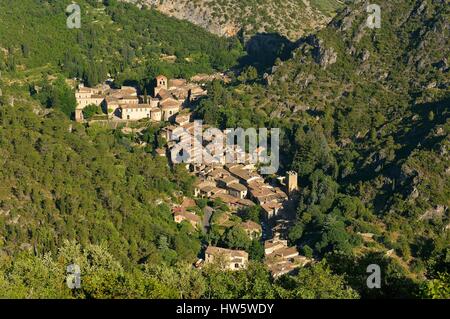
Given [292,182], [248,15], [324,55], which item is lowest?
[292,182]

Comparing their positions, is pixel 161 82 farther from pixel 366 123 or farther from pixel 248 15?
pixel 248 15

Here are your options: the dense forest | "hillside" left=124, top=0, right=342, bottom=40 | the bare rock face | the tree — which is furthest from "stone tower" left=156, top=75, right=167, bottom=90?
the tree

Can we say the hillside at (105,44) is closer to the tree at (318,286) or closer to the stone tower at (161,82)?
the stone tower at (161,82)

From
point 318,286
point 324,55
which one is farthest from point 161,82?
point 318,286

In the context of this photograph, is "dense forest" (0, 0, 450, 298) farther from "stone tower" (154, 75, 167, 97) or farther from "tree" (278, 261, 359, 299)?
"stone tower" (154, 75, 167, 97)

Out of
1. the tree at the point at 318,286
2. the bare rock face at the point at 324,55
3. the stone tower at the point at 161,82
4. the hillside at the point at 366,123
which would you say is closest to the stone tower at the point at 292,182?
the hillside at the point at 366,123

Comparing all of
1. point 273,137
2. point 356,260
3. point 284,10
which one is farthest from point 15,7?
point 356,260
